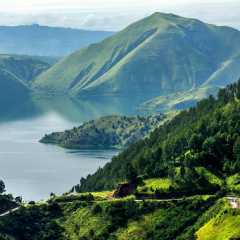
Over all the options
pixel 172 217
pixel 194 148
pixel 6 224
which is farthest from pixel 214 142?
pixel 6 224

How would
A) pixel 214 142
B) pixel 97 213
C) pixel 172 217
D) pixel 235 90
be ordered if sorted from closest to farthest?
pixel 172 217
pixel 97 213
pixel 214 142
pixel 235 90

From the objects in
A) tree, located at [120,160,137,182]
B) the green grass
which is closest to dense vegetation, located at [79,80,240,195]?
tree, located at [120,160,137,182]

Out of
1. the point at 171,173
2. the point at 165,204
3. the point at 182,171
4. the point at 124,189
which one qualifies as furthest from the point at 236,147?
the point at 124,189

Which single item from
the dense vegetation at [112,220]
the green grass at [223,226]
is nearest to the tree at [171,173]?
the dense vegetation at [112,220]

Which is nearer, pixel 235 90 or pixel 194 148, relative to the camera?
pixel 194 148

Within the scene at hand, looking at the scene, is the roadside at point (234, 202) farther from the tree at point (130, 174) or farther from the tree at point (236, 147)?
the tree at point (130, 174)

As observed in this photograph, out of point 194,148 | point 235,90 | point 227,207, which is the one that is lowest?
point 227,207

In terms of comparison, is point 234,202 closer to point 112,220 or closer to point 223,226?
point 223,226

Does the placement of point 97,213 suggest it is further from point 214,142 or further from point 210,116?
point 210,116
